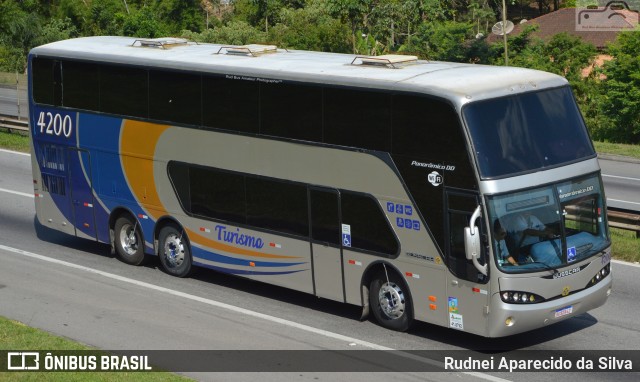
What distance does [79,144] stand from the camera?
2027 centimetres

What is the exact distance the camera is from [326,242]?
1606 centimetres

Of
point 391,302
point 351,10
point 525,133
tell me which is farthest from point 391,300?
point 351,10

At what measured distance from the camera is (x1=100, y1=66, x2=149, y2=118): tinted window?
61.9ft

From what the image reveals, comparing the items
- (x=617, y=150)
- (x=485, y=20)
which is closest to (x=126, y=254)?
(x=617, y=150)

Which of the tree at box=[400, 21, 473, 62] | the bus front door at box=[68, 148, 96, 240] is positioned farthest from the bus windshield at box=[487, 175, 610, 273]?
the tree at box=[400, 21, 473, 62]

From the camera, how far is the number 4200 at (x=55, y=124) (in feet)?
66.9

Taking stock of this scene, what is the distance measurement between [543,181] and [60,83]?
10.9 meters

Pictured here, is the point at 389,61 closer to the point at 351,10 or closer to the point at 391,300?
the point at 391,300

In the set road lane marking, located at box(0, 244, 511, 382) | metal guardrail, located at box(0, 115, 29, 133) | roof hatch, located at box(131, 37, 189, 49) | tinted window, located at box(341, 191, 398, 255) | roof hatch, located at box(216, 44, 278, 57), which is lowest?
road lane marking, located at box(0, 244, 511, 382)

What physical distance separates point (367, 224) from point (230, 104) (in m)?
3.59

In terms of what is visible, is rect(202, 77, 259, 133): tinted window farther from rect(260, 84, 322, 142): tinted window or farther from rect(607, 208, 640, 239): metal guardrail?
rect(607, 208, 640, 239): metal guardrail

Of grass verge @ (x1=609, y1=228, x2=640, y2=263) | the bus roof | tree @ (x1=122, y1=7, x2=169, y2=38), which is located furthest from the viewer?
tree @ (x1=122, y1=7, x2=169, y2=38)

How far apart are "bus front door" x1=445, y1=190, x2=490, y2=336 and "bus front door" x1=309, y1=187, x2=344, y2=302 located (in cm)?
224

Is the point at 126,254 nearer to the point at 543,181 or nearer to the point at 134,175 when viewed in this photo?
the point at 134,175
